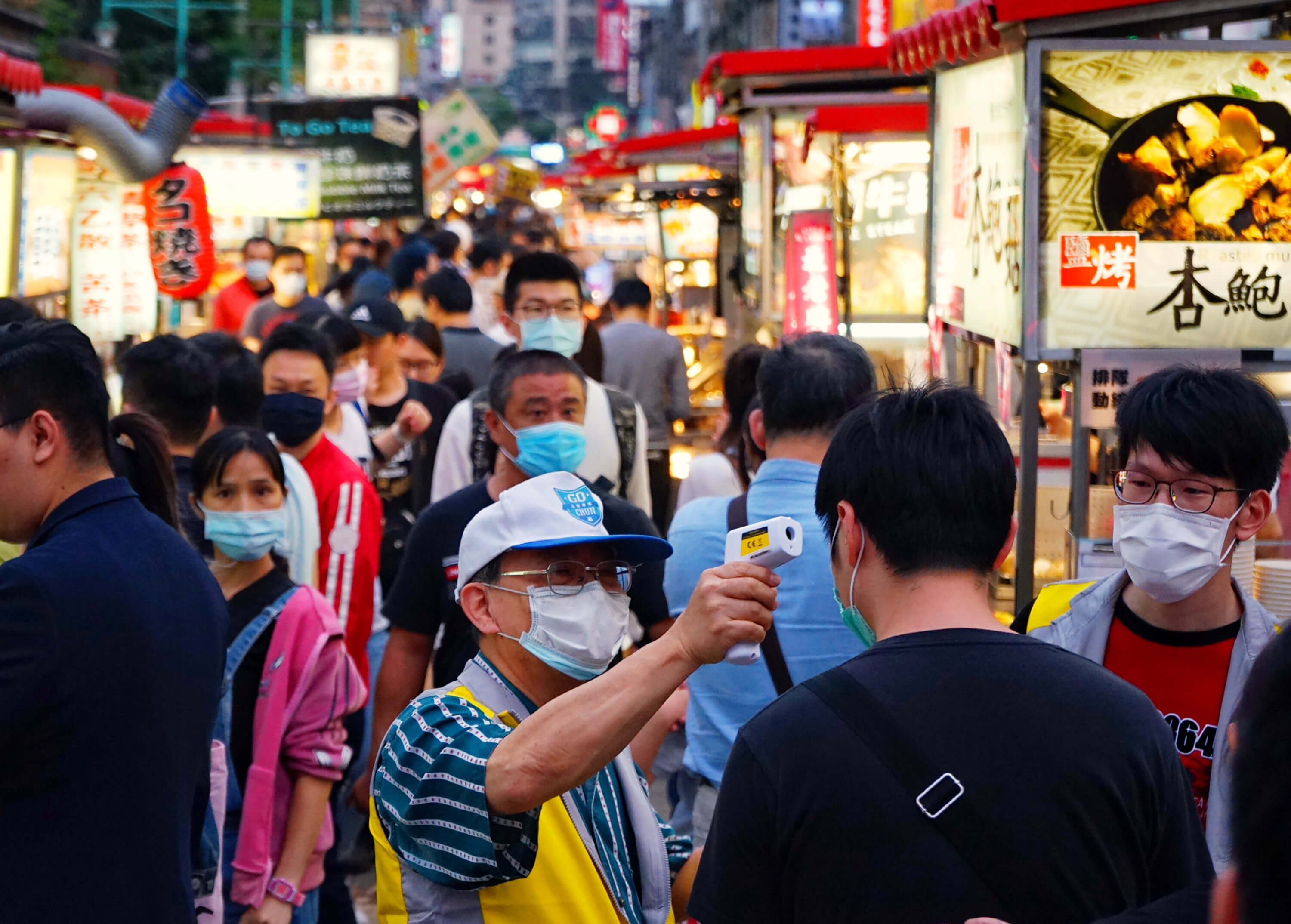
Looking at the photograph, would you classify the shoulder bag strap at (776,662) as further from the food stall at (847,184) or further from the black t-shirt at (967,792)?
the food stall at (847,184)

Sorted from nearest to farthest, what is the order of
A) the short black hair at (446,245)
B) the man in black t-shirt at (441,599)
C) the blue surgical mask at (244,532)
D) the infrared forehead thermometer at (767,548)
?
1. the infrared forehead thermometer at (767,548)
2. the blue surgical mask at (244,532)
3. the man in black t-shirt at (441,599)
4. the short black hair at (446,245)

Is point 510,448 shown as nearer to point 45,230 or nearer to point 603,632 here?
point 603,632

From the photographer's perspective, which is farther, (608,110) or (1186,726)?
(608,110)

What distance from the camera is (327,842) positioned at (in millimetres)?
4305

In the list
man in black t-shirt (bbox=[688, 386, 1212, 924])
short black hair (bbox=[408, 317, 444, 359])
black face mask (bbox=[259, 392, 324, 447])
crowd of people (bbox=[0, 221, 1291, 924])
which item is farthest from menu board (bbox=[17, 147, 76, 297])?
man in black t-shirt (bbox=[688, 386, 1212, 924])

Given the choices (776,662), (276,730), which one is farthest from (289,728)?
(776,662)

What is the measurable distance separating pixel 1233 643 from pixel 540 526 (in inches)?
60.4

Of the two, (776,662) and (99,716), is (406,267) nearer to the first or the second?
(776,662)

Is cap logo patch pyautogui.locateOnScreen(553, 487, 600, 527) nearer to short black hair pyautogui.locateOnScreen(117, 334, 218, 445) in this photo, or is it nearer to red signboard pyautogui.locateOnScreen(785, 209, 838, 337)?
short black hair pyautogui.locateOnScreen(117, 334, 218, 445)

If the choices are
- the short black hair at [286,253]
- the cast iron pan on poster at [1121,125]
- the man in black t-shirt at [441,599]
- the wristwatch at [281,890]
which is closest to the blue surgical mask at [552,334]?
the man in black t-shirt at [441,599]

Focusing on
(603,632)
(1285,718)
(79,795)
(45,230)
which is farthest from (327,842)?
(45,230)

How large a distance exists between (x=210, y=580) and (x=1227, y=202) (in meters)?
3.71

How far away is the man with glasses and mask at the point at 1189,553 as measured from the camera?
9.93ft

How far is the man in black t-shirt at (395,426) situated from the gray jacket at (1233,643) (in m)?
3.76
